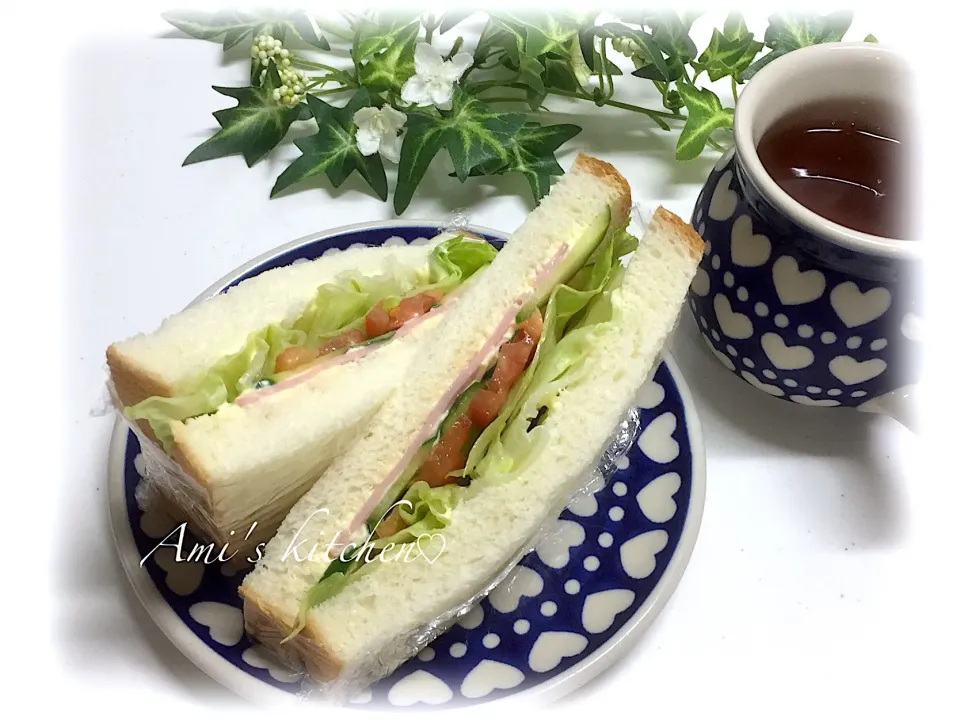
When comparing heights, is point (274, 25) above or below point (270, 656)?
above

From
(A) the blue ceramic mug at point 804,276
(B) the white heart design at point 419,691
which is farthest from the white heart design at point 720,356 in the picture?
(B) the white heart design at point 419,691

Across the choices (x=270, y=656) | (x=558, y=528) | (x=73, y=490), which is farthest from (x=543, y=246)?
(x=73, y=490)

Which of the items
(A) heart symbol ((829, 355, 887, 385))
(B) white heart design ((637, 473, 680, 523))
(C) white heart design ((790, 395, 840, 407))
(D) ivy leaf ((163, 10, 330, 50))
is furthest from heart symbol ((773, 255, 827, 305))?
(D) ivy leaf ((163, 10, 330, 50))

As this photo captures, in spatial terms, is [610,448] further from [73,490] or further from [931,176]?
[73,490]

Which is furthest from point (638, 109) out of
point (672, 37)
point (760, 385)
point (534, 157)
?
point (760, 385)

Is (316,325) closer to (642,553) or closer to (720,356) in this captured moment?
(642,553)

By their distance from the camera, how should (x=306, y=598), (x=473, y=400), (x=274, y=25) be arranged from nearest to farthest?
(x=306, y=598) < (x=473, y=400) < (x=274, y=25)
